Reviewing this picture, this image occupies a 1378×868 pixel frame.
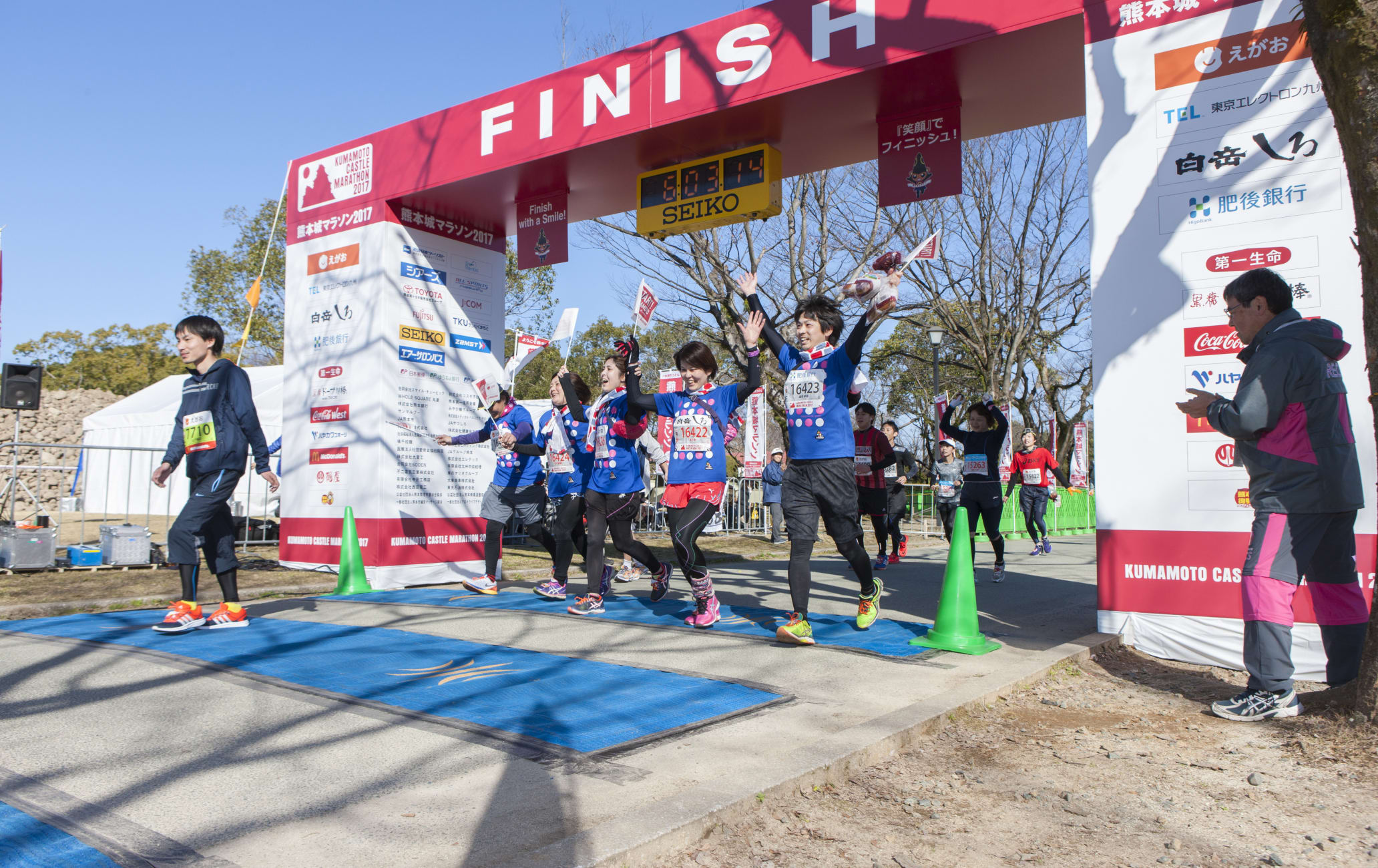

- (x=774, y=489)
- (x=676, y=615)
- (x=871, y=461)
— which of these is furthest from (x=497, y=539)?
(x=774, y=489)

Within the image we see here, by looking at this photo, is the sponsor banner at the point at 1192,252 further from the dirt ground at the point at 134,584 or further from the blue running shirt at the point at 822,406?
the dirt ground at the point at 134,584

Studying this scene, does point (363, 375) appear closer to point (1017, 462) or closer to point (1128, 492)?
point (1128, 492)

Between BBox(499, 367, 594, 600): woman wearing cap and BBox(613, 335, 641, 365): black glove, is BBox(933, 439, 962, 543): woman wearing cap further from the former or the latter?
BBox(613, 335, 641, 365): black glove

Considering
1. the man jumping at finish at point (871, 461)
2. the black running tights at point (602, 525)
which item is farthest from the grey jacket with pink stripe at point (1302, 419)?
the man jumping at finish at point (871, 461)

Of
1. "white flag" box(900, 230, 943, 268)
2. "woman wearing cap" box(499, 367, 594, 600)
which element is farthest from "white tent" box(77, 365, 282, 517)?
"white flag" box(900, 230, 943, 268)

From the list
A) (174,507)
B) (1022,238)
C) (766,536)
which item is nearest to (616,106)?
(766,536)

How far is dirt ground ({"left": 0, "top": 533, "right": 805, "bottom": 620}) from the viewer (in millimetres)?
7047

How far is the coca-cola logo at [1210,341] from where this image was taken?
190 inches

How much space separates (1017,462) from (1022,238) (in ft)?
24.8

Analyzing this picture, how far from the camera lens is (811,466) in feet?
17.3

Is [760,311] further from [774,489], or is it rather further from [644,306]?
[774,489]

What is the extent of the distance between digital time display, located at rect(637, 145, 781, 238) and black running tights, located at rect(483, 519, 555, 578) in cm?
314

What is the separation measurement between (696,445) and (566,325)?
2.13 m

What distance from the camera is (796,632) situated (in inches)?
201
